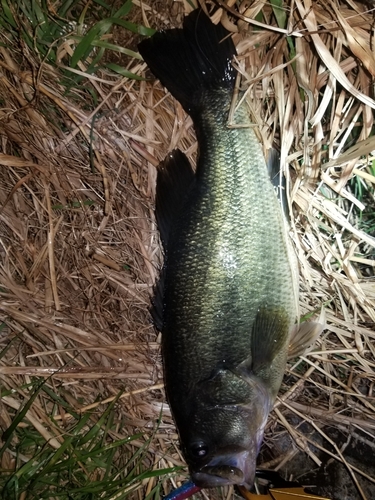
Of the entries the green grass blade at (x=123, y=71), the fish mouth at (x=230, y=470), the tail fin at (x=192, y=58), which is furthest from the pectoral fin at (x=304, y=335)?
the green grass blade at (x=123, y=71)

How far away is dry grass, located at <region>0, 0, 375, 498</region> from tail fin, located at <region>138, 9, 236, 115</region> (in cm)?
12

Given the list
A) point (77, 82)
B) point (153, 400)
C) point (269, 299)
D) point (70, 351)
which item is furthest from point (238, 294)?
point (77, 82)

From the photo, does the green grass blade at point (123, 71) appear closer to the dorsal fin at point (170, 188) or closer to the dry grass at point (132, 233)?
the dry grass at point (132, 233)

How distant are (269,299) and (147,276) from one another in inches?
27.9

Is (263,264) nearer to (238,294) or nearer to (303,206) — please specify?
(238,294)

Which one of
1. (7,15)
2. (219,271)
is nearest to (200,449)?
(219,271)

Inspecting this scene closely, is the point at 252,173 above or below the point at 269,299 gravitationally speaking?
above

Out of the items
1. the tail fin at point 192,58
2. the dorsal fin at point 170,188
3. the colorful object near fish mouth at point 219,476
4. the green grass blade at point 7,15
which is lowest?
the colorful object near fish mouth at point 219,476

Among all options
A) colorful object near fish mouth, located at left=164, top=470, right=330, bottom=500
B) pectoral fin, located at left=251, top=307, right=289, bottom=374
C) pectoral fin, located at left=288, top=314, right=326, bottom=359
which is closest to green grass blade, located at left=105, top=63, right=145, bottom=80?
pectoral fin, located at left=251, top=307, right=289, bottom=374

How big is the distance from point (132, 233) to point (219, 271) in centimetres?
65

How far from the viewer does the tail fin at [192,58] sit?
1.87m

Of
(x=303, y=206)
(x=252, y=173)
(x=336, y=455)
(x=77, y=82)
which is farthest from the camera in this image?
(x=336, y=455)

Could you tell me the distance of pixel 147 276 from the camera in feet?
7.49

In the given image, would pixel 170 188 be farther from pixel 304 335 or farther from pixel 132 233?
pixel 304 335
